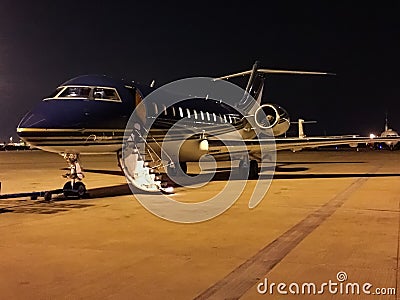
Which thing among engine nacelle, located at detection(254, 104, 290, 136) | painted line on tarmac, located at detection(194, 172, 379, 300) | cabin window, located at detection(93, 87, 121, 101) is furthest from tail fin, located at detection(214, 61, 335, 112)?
→ painted line on tarmac, located at detection(194, 172, 379, 300)

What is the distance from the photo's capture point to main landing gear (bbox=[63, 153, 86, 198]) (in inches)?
512

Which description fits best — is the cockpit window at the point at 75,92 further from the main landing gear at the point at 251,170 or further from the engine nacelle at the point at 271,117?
the engine nacelle at the point at 271,117

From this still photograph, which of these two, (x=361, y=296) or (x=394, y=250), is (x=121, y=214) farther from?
(x=361, y=296)

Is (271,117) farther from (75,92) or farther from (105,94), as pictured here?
(75,92)

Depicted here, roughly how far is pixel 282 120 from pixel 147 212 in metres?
12.9

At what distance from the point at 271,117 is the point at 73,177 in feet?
36.5

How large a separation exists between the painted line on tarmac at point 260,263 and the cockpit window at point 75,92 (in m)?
6.52

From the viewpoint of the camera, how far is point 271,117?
2200 cm

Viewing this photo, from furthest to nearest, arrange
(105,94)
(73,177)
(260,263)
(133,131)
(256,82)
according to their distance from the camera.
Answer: (256,82) → (133,131) → (105,94) → (73,177) → (260,263)

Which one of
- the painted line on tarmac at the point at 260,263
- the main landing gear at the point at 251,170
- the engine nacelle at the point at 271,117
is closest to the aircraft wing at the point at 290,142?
the main landing gear at the point at 251,170

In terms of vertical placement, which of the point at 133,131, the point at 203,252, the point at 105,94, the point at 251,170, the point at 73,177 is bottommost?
the point at 251,170

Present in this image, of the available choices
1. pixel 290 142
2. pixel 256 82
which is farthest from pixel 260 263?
pixel 256 82

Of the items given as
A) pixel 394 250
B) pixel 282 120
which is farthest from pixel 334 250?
pixel 282 120

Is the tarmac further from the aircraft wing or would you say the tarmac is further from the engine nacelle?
the engine nacelle
